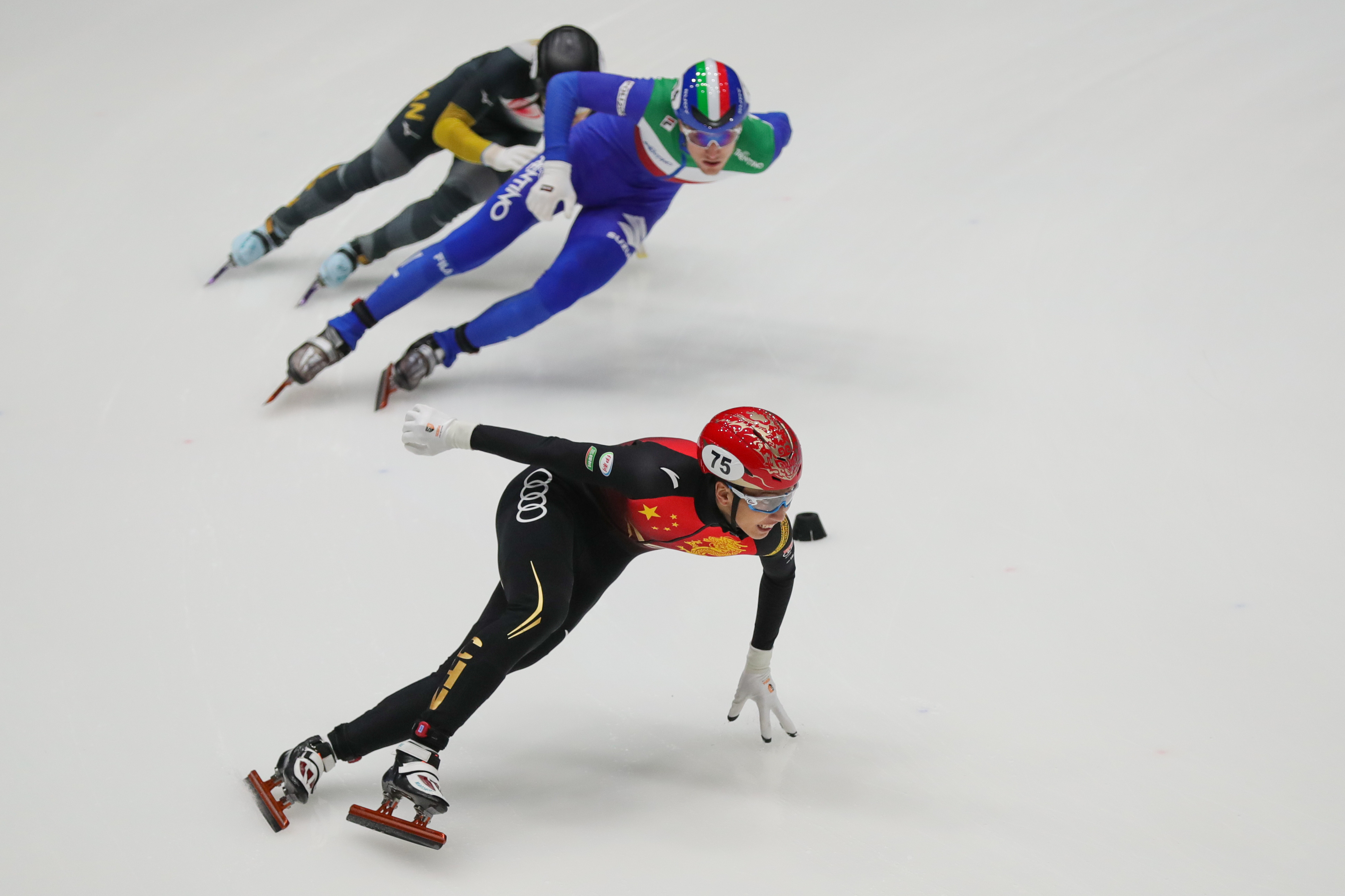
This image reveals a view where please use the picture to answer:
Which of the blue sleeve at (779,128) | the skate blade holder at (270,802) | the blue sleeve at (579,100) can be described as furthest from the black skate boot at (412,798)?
the blue sleeve at (779,128)

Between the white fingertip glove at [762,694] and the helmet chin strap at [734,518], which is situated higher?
the helmet chin strap at [734,518]

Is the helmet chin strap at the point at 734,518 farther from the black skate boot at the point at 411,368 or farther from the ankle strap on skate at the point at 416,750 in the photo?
the black skate boot at the point at 411,368

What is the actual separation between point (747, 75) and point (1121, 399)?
3574 millimetres

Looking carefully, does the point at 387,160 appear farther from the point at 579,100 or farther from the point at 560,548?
the point at 560,548

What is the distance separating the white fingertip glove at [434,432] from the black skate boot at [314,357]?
2.09m

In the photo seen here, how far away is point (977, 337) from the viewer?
206 inches

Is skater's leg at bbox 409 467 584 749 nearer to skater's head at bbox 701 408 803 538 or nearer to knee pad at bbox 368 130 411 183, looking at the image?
skater's head at bbox 701 408 803 538

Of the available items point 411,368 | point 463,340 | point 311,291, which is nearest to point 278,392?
point 411,368

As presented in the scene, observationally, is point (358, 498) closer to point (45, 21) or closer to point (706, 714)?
point (706, 714)

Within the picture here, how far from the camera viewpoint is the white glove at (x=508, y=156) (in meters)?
5.19

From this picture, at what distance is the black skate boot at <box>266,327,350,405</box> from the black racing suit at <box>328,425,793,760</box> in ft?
6.93

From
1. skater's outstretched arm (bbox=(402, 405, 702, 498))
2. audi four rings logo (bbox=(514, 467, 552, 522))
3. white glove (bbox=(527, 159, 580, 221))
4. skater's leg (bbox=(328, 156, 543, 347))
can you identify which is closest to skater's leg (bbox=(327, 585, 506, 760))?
audi four rings logo (bbox=(514, 467, 552, 522))

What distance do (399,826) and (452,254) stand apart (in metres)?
2.92

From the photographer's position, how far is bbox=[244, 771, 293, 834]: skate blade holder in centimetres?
265
